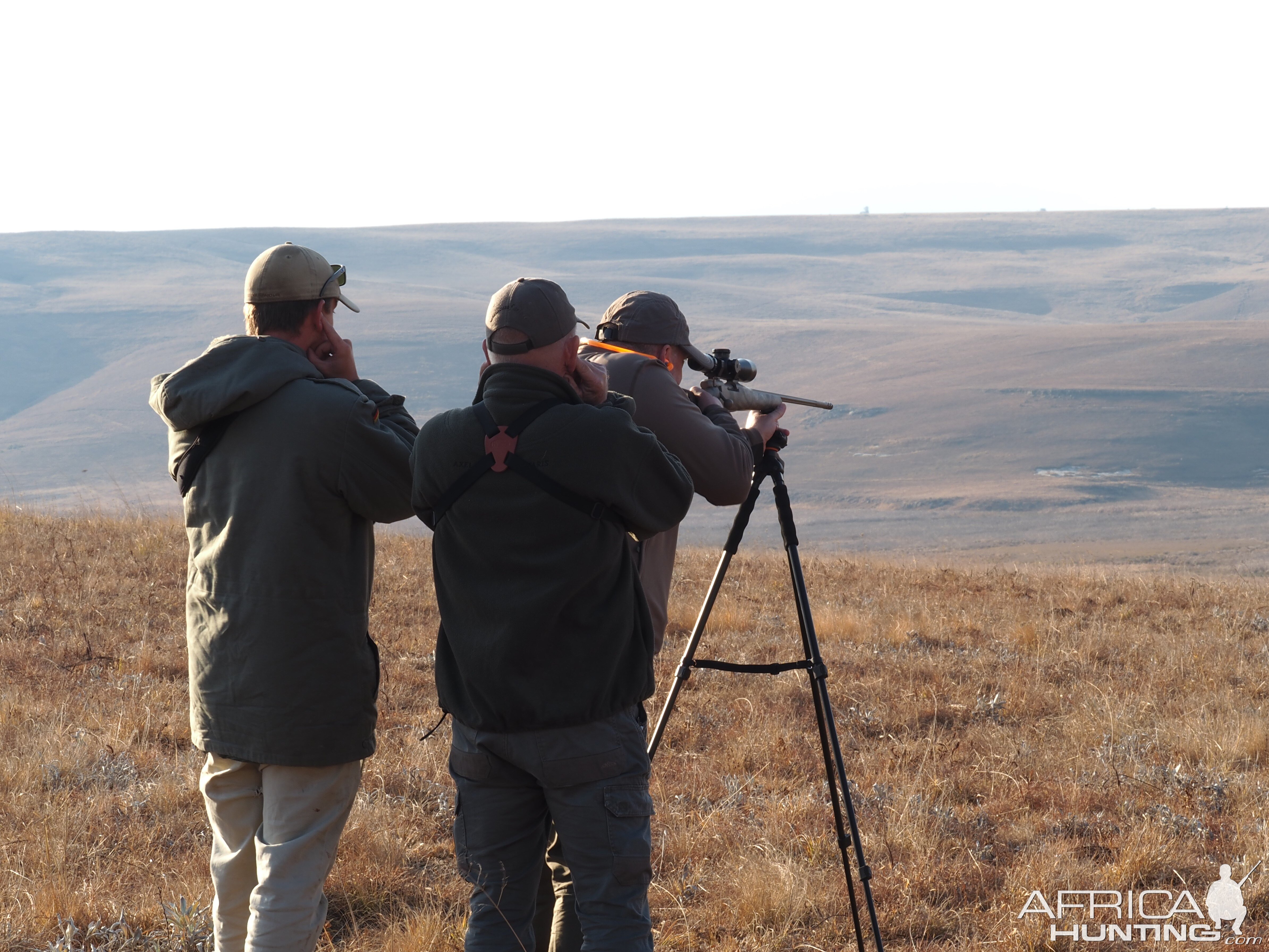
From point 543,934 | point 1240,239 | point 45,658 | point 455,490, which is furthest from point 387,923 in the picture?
point 1240,239

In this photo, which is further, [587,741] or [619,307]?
[619,307]

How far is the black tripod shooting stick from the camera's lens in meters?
3.24

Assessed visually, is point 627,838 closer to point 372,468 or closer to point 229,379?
point 372,468

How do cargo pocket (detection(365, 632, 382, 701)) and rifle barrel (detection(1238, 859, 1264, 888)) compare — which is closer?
cargo pocket (detection(365, 632, 382, 701))

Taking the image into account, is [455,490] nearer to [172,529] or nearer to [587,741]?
[587,741]

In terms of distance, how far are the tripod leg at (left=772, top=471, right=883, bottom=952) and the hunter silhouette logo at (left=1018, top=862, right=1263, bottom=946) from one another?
59 cm

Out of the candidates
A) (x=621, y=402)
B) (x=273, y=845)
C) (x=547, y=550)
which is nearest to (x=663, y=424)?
(x=621, y=402)

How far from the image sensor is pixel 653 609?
3152 mm

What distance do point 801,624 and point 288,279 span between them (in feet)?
6.45

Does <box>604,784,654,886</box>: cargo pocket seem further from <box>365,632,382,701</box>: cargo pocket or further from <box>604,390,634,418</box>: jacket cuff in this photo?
<box>604,390,634,418</box>: jacket cuff

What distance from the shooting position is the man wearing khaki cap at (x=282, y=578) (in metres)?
2.58

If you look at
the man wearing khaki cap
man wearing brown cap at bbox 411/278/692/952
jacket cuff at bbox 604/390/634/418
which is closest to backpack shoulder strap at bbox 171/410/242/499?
the man wearing khaki cap

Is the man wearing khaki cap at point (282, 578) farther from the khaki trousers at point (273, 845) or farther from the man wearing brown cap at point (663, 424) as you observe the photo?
the man wearing brown cap at point (663, 424)

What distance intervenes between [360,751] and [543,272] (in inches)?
5099
